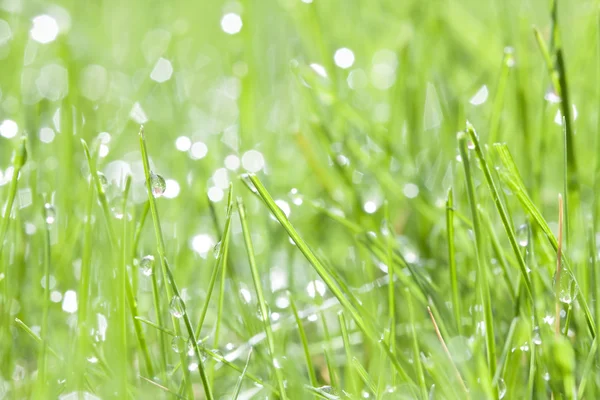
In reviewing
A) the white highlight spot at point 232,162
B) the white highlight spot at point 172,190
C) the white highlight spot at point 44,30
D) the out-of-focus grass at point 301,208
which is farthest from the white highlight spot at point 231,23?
the white highlight spot at point 172,190

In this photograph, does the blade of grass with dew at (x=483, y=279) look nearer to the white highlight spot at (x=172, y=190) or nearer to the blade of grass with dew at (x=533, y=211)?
the blade of grass with dew at (x=533, y=211)

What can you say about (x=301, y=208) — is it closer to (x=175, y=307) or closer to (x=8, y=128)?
(x=175, y=307)

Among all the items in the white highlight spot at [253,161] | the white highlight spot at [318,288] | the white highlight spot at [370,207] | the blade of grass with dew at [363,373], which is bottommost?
the blade of grass with dew at [363,373]

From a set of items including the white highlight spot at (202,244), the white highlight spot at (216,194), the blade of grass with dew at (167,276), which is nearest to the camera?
the blade of grass with dew at (167,276)

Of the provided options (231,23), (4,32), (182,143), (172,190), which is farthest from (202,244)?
(4,32)

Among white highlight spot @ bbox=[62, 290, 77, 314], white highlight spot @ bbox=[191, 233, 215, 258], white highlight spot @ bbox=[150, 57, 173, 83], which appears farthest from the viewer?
white highlight spot @ bbox=[150, 57, 173, 83]

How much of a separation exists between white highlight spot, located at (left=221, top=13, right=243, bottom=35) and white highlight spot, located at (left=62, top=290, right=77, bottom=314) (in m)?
0.88

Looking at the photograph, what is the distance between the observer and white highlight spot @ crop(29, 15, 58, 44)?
1438 millimetres

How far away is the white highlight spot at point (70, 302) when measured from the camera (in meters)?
0.73

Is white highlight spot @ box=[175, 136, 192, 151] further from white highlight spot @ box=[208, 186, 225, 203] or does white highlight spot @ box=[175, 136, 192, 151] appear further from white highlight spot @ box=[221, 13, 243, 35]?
white highlight spot @ box=[221, 13, 243, 35]

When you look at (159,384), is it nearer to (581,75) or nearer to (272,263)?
(272,263)

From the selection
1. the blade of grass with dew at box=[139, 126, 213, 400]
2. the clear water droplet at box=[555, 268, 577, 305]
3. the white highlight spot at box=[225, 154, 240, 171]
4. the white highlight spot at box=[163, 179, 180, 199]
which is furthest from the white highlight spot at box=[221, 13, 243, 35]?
the clear water droplet at box=[555, 268, 577, 305]

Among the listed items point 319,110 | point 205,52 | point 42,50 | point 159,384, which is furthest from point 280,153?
point 42,50

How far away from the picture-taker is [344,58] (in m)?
1.36
